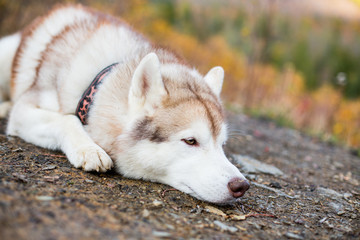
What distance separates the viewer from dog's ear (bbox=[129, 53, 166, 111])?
263 centimetres

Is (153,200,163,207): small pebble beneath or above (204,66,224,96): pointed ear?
beneath

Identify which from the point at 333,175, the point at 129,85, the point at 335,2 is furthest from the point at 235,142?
the point at 335,2

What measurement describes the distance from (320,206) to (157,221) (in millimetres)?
1791

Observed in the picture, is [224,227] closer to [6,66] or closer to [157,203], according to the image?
[157,203]

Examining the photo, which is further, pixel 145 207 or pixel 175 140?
pixel 175 140

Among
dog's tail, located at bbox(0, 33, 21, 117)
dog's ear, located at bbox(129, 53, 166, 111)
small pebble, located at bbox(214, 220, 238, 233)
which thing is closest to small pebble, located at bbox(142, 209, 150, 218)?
small pebble, located at bbox(214, 220, 238, 233)

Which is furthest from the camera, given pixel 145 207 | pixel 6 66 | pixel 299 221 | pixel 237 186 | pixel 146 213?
pixel 6 66

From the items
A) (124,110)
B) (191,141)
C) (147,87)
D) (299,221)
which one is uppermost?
(147,87)

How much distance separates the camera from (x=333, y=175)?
4309 millimetres

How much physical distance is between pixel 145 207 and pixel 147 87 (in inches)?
40.3

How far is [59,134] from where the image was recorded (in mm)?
3033

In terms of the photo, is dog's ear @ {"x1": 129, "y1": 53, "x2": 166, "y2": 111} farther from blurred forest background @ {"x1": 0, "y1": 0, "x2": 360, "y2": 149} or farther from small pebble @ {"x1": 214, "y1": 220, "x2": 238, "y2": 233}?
blurred forest background @ {"x1": 0, "y1": 0, "x2": 360, "y2": 149}

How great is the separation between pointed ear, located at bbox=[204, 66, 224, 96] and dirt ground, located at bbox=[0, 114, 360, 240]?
106 cm

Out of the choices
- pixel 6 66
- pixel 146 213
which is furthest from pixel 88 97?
pixel 6 66
